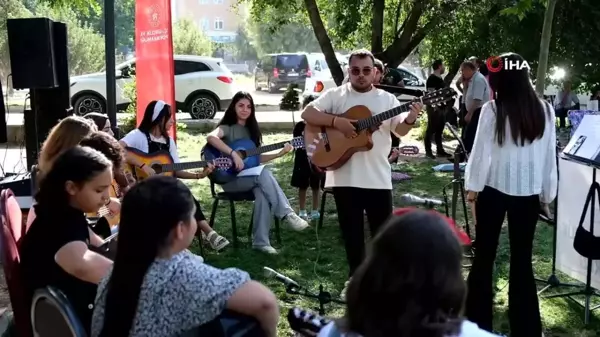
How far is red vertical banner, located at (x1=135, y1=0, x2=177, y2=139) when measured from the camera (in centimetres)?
898

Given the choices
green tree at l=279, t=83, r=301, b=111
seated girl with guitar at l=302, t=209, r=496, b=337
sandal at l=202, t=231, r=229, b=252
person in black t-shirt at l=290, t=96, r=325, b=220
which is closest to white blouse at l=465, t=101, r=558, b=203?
seated girl with guitar at l=302, t=209, r=496, b=337

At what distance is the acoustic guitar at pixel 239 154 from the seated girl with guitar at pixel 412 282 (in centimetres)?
452

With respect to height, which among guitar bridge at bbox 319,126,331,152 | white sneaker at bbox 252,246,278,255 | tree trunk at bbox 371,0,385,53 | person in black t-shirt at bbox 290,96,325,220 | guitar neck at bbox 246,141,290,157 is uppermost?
tree trunk at bbox 371,0,385,53

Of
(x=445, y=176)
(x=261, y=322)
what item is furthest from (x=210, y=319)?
(x=445, y=176)

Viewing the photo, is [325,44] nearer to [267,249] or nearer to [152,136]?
[267,249]

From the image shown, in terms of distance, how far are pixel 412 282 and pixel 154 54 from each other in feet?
25.8

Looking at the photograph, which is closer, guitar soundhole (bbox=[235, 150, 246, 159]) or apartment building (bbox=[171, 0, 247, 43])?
guitar soundhole (bbox=[235, 150, 246, 159])

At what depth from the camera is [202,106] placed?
18.0 meters

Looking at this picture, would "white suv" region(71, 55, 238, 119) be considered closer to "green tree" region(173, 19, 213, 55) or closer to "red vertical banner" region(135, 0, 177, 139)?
"red vertical banner" region(135, 0, 177, 139)

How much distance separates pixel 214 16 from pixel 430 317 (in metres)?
83.1

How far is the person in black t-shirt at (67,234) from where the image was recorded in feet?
8.40

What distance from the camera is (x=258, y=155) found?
6.32 metres

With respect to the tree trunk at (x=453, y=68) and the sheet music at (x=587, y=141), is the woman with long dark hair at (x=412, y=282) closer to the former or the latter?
the sheet music at (x=587, y=141)

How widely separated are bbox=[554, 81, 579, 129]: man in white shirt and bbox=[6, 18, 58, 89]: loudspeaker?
11113 millimetres
